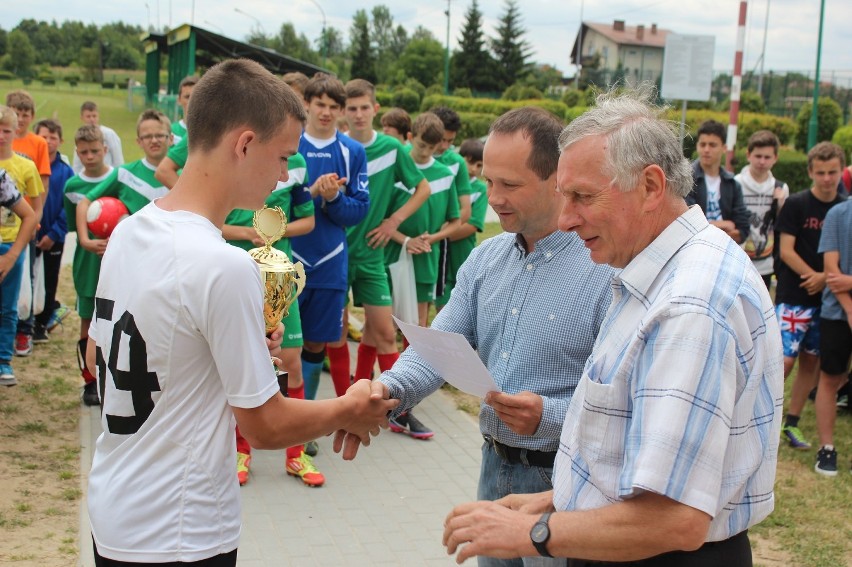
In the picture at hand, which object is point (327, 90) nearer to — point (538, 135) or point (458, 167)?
point (458, 167)

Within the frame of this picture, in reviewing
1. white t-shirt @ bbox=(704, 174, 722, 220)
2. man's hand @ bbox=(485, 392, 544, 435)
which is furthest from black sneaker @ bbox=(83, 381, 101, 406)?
white t-shirt @ bbox=(704, 174, 722, 220)

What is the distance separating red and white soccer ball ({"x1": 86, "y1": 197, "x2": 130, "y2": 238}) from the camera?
20.7 feet

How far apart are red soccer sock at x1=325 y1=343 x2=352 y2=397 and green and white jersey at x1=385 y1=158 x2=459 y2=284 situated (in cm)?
119

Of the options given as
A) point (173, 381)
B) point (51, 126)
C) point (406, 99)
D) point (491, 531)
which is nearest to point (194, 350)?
point (173, 381)

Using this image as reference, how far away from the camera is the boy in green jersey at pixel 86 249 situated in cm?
688

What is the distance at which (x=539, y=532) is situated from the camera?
200 centimetres

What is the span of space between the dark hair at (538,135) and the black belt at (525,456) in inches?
35.8

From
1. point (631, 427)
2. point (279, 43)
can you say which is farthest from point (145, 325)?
point (279, 43)

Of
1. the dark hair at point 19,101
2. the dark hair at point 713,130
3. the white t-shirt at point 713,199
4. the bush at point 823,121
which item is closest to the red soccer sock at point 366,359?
the white t-shirt at point 713,199

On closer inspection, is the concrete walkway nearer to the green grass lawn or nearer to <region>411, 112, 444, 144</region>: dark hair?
<region>411, 112, 444, 144</region>: dark hair

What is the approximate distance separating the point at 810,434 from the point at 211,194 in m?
6.39

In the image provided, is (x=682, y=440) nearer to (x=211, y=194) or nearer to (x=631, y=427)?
(x=631, y=427)

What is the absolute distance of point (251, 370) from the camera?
222 centimetres

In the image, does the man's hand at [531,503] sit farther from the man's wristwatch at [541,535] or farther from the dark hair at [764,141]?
the dark hair at [764,141]
